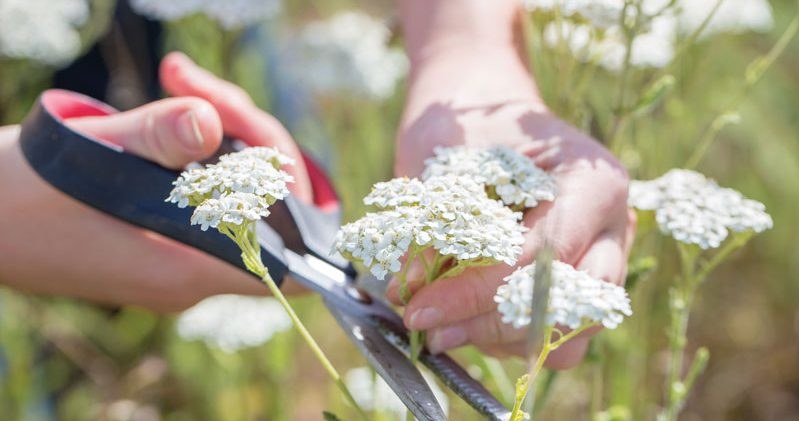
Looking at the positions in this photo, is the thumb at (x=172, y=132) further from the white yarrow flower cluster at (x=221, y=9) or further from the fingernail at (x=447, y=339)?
the white yarrow flower cluster at (x=221, y=9)

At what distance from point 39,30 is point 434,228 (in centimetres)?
81

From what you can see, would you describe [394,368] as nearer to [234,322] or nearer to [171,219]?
[171,219]

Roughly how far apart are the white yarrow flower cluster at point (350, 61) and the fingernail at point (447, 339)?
0.79m

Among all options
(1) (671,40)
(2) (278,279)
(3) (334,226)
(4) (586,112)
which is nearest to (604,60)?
(1) (671,40)

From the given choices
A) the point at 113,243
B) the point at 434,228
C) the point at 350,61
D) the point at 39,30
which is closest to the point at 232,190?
the point at 434,228

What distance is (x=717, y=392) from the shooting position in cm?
156

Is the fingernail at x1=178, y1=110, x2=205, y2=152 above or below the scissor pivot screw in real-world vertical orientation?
above

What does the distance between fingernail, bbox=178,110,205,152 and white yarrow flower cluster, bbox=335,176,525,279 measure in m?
0.16

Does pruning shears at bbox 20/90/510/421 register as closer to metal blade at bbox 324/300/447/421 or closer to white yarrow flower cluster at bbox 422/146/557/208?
metal blade at bbox 324/300/447/421

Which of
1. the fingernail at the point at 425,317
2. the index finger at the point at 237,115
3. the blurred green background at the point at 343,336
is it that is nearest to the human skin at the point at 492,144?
the fingernail at the point at 425,317

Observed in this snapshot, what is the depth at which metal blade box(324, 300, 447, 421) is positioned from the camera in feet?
2.00

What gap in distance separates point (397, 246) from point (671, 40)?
2.25 ft

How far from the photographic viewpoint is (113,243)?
915mm

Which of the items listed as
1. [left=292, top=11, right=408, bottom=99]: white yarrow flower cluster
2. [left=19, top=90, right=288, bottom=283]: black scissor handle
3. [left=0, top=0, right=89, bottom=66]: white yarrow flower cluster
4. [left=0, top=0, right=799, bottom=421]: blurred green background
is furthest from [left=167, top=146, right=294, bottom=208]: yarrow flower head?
[left=292, top=11, right=408, bottom=99]: white yarrow flower cluster
